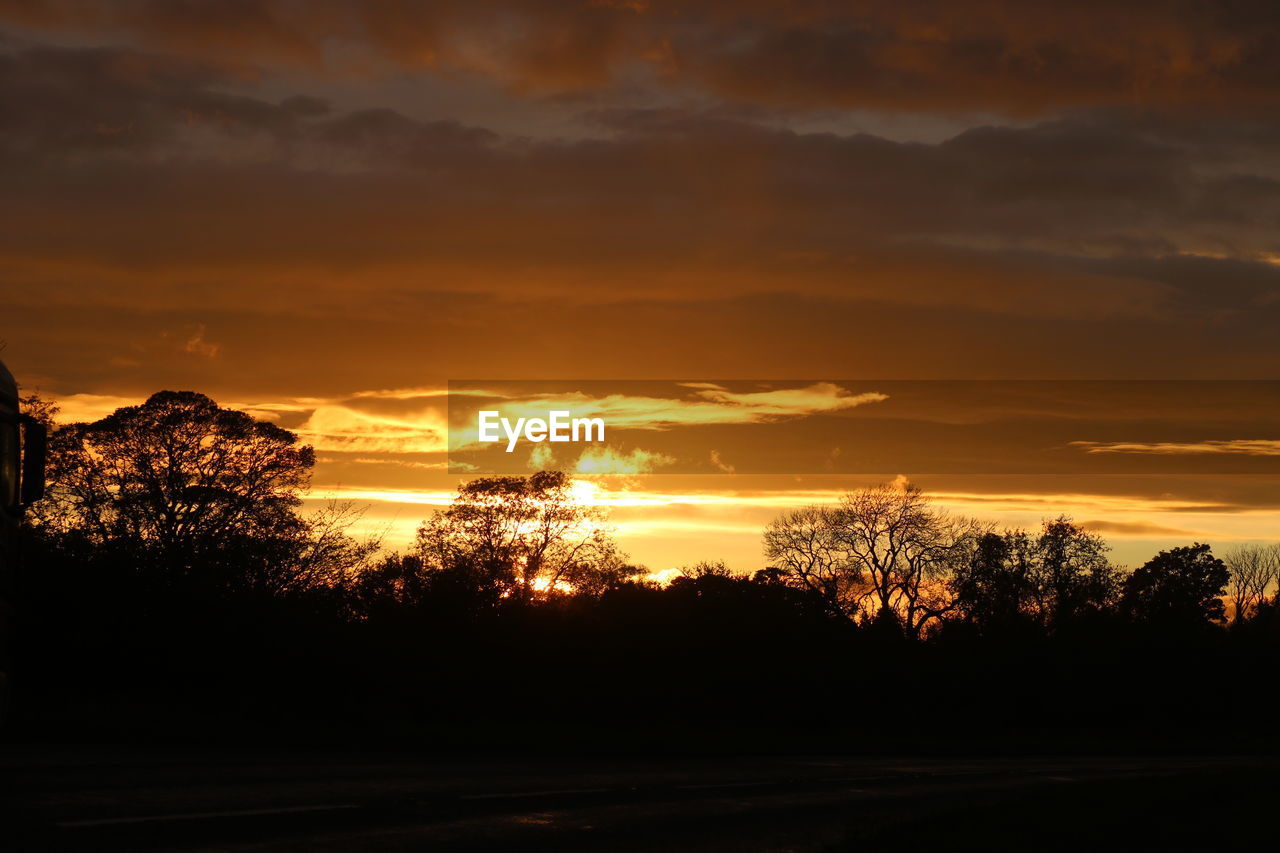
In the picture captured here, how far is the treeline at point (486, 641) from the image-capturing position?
30516 mm

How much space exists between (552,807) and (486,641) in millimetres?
22013

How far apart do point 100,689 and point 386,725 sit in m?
9.72

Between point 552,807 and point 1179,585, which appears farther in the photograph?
point 1179,585

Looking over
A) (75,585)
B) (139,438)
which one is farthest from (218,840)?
(139,438)

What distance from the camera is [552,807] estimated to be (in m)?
13.2

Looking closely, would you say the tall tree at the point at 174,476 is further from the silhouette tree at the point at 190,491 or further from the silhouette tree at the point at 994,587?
the silhouette tree at the point at 994,587

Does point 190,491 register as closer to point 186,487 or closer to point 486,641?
point 186,487

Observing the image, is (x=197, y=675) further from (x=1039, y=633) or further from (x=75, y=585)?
(x=1039, y=633)

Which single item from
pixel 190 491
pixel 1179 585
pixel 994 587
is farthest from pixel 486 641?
pixel 1179 585

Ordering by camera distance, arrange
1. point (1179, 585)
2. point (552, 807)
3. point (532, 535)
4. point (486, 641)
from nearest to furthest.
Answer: point (552, 807)
point (486, 641)
point (532, 535)
point (1179, 585)

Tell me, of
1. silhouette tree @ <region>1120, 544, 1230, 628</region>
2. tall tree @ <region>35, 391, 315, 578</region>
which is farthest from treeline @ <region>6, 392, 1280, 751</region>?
silhouette tree @ <region>1120, 544, 1230, 628</region>

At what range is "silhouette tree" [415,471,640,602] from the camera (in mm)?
51250

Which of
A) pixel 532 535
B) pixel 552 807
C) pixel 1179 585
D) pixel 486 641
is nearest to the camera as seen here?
pixel 552 807

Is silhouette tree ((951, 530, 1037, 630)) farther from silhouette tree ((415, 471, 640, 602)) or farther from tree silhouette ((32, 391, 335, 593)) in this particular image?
tree silhouette ((32, 391, 335, 593))
